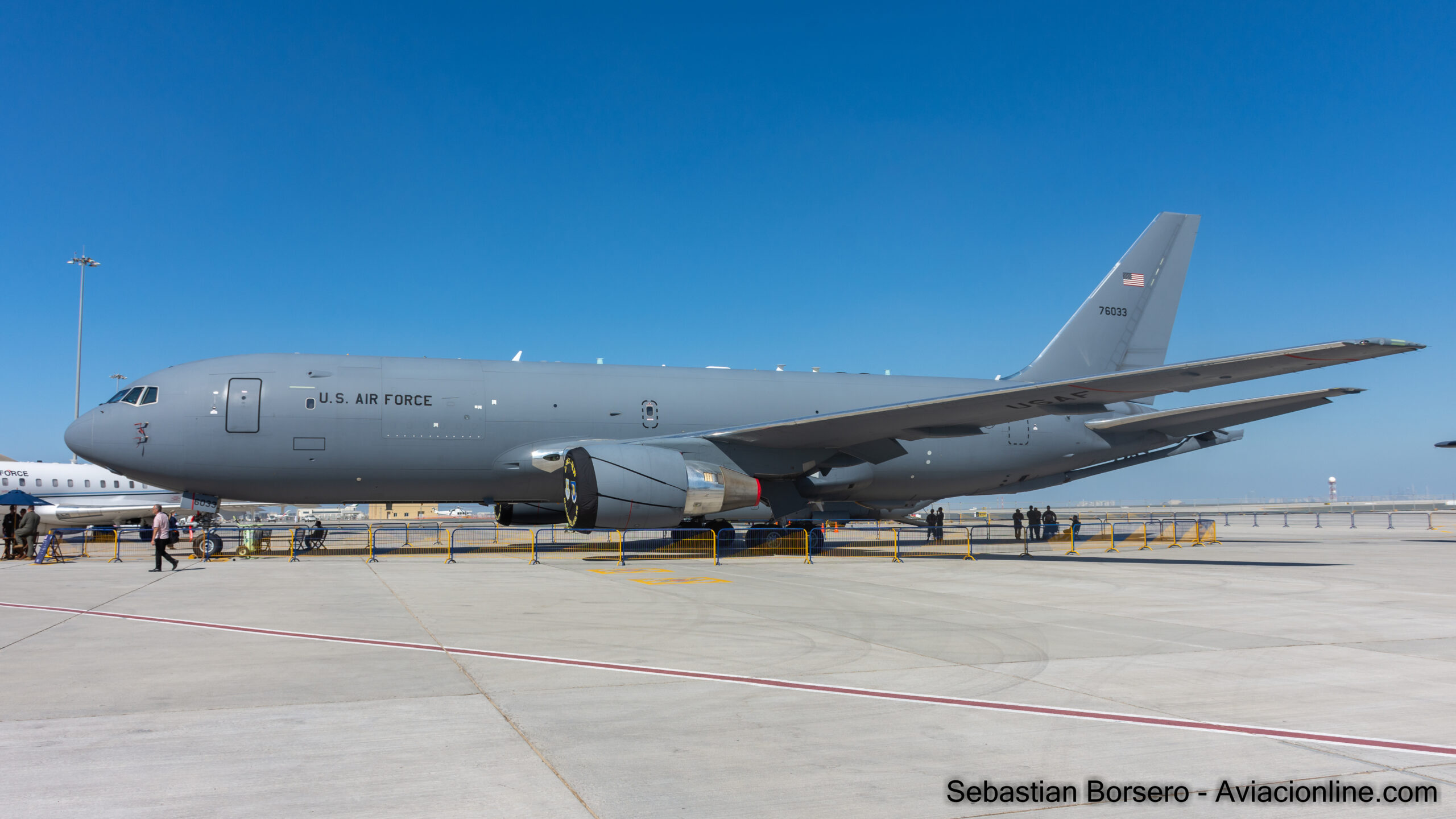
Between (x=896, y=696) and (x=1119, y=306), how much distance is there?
21.6m

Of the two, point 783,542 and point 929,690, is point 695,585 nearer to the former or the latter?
point 929,690

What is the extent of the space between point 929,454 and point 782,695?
17899 millimetres

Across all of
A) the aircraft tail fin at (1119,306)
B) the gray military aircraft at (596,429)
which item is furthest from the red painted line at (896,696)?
the aircraft tail fin at (1119,306)

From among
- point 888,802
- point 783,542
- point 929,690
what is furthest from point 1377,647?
point 783,542

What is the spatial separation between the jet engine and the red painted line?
8171 mm

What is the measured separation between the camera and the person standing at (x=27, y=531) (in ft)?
63.6

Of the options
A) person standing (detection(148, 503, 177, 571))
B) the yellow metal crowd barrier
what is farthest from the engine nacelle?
person standing (detection(148, 503, 177, 571))

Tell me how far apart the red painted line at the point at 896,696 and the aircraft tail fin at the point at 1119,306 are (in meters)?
20.0

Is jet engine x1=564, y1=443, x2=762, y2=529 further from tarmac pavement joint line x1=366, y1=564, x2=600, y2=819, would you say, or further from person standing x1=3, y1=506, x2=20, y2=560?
person standing x1=3, y1=506, x2=20, y2=560

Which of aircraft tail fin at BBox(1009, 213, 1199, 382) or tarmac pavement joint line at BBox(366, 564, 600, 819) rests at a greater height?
aircraft tail fin at BBox(1009, 213, 1199, 382)

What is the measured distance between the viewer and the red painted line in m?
4.59

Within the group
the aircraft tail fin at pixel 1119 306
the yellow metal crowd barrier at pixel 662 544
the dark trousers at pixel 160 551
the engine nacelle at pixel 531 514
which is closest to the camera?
the dark trousers at pixel 160 551

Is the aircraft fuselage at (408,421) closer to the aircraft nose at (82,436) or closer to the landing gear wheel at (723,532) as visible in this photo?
the aircraft nose at (82,436)

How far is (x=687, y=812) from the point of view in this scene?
3564 millimetres
